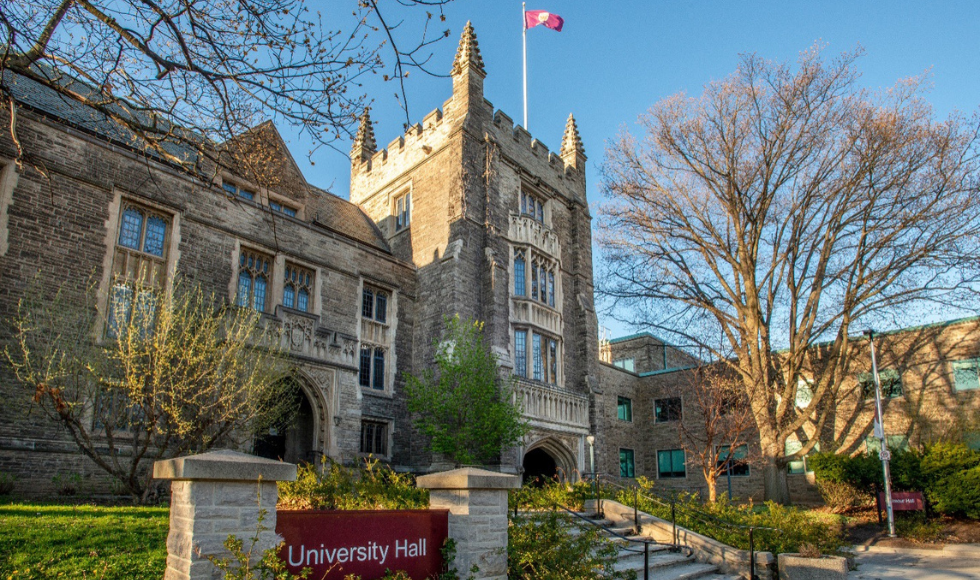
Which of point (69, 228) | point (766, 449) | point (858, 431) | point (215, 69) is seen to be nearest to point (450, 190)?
point (69, 228)

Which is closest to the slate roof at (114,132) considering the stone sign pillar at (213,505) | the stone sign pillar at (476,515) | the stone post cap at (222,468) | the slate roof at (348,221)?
the slate roof at (348,221)

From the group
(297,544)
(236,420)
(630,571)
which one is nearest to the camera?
(297,544)

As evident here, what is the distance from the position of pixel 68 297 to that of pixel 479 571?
33.9 feet

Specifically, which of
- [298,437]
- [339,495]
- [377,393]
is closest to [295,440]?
[298,437]

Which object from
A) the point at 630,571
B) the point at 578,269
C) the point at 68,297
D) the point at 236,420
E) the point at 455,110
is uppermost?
the point at 455,110

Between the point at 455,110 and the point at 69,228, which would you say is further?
the point at 455,110

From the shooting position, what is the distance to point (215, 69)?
6.68 meters

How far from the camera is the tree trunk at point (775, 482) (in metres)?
19.6

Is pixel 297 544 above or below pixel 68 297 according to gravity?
below

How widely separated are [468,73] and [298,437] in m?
12.7

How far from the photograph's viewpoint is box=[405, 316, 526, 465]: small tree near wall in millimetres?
16312

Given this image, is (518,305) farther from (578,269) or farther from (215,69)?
(215,69)

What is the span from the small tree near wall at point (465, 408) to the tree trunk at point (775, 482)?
815 cm

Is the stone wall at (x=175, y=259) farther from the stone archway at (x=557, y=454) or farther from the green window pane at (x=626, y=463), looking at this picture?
the green window pane at (x=626, y=463)
